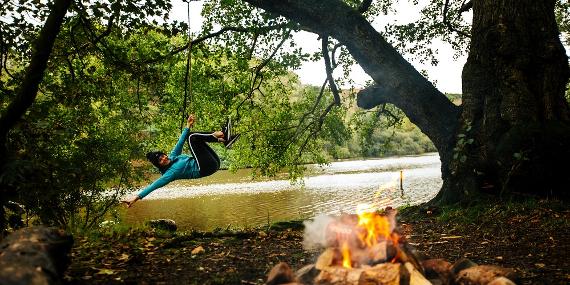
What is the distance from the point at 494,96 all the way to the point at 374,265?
5.84 metres

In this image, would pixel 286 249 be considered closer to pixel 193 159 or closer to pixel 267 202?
pixel 193 159

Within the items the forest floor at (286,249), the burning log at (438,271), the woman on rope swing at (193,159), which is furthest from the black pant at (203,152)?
the burning log at (438,271)

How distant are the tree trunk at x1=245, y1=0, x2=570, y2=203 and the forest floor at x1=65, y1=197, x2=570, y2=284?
706mm

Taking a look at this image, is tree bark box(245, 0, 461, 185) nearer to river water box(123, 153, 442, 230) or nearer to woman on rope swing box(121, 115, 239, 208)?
woman on rope swing box(121, 115, 239, 208)

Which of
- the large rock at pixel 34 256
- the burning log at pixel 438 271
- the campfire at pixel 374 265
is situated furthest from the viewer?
the burning log at pixel 438 271

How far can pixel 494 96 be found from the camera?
25.5 ft

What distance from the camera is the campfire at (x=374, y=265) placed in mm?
3385

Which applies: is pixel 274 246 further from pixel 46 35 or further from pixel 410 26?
pixel 410 26

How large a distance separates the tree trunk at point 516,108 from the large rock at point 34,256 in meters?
7.27

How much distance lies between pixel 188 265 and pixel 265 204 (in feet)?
69.7

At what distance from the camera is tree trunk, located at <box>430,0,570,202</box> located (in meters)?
7.17

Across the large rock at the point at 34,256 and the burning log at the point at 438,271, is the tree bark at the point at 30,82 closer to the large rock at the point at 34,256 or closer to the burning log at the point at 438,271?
the large rock at the point at 34,256

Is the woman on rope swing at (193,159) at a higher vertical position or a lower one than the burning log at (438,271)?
higher

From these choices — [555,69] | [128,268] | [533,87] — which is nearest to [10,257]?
[128,268]
